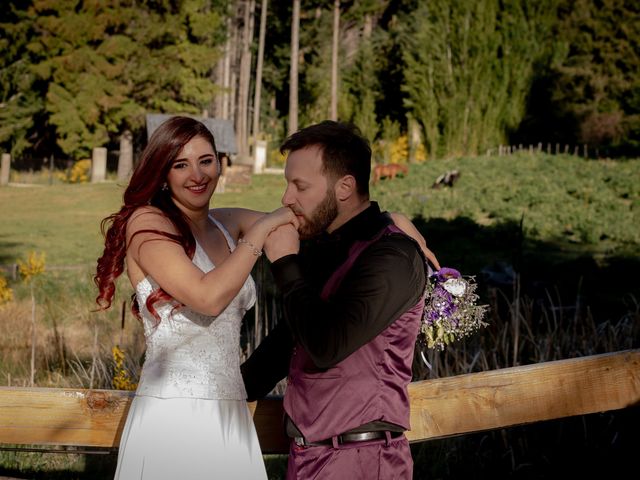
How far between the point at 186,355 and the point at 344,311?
0.69 metres

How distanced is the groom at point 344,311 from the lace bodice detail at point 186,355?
1.08 feet

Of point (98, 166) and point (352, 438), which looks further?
point (98, 166)

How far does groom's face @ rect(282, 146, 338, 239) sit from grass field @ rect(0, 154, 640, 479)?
7.12ft

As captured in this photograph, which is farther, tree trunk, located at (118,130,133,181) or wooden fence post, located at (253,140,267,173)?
tree trunk, located at (118,130,133,181)

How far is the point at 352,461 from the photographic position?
194 centimetres

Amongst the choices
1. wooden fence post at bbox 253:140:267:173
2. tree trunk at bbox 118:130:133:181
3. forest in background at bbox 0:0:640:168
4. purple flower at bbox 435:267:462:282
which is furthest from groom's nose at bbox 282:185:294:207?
tree trunk at bbox 118:130:133:181

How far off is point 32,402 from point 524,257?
33.4 feet

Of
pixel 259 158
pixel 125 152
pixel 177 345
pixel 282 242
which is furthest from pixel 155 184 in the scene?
pixel 125 152

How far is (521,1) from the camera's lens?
92.2 feet

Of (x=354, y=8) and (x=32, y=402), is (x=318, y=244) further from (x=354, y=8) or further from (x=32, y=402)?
(x=354, y=8)

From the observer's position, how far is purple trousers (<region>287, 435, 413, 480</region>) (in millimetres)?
1936

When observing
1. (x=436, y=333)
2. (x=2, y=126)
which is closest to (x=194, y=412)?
(x=436, y=333)

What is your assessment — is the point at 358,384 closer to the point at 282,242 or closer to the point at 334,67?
the point at 282,242

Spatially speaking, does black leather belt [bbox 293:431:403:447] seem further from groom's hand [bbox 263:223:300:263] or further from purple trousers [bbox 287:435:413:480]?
groom's hand [bbox 263:223:300:263]
